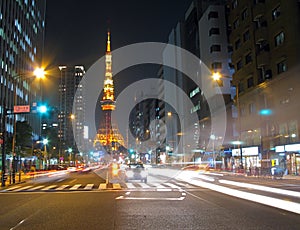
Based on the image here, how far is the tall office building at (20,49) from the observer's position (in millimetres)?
72312

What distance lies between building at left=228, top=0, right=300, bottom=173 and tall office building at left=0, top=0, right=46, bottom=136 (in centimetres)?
3509

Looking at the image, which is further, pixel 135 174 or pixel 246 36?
pixel 246 36

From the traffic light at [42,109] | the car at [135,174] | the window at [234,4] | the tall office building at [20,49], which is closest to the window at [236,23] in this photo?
the window at [234,4]

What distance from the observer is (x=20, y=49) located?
83125mm

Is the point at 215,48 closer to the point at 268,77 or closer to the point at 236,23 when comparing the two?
the point at 236,23

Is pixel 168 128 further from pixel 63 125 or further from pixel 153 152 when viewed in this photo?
pixel 63 125

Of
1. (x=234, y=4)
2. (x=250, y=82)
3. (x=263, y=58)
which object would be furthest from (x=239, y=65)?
(x=263, y=58)

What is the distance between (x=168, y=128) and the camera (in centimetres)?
13312

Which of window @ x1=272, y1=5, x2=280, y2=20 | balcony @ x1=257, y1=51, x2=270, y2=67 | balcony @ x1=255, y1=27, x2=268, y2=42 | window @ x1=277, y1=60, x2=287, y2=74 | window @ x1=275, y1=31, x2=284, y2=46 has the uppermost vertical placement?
window @ x1=272, y1=5, x2=280, y2=20

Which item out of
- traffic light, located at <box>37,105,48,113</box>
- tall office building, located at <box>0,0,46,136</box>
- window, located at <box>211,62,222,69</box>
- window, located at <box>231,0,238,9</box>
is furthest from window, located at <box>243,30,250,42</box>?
tall office building, located at <box>0,0,46,136</box>

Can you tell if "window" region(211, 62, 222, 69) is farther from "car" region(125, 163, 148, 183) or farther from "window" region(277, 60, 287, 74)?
"car" region(125, 163, 148, 183)

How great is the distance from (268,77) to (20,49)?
59.5 m

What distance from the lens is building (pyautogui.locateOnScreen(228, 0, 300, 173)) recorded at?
39.9m

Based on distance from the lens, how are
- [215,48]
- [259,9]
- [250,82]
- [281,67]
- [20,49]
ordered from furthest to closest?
[20,49] → [215,48] → [250,82] → [259,9] → [281,67]
